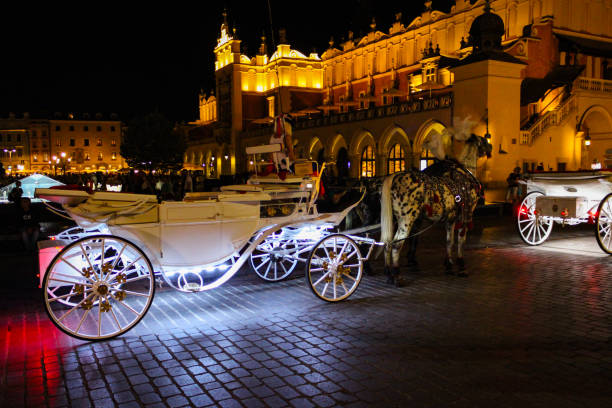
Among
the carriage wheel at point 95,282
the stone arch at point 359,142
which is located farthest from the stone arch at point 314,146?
the carriage wheel at point 95,282

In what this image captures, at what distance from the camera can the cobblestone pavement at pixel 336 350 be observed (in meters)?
4.13

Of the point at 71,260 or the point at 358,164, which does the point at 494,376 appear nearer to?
the point at 71,260

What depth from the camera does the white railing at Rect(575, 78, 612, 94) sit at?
25734 mm

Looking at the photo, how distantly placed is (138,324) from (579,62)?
1292 inches

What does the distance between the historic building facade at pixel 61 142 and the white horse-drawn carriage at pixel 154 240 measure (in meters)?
94.5

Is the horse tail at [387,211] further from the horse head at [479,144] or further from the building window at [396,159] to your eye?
the building window at [396,159]

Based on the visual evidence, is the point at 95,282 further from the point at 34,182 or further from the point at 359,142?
the point at 359,142

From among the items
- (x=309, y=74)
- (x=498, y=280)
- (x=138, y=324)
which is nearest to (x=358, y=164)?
(x=309, y=74)

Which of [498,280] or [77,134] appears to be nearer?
[498,280]

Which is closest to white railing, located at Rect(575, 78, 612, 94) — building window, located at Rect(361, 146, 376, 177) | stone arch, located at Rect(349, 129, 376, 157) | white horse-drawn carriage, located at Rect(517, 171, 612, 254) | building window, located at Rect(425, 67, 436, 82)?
building window, located at Rect(425, 67, 436, 82)

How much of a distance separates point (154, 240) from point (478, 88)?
21678 mm

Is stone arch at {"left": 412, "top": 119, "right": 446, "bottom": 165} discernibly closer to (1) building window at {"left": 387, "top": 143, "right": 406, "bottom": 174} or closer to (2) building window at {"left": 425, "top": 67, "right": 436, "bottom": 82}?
(1) building window at {"left": 387, "top": 143, "right": 406, "bottom": 174}

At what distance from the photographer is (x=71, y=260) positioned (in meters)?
5.89

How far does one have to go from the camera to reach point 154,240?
19.3 ft
